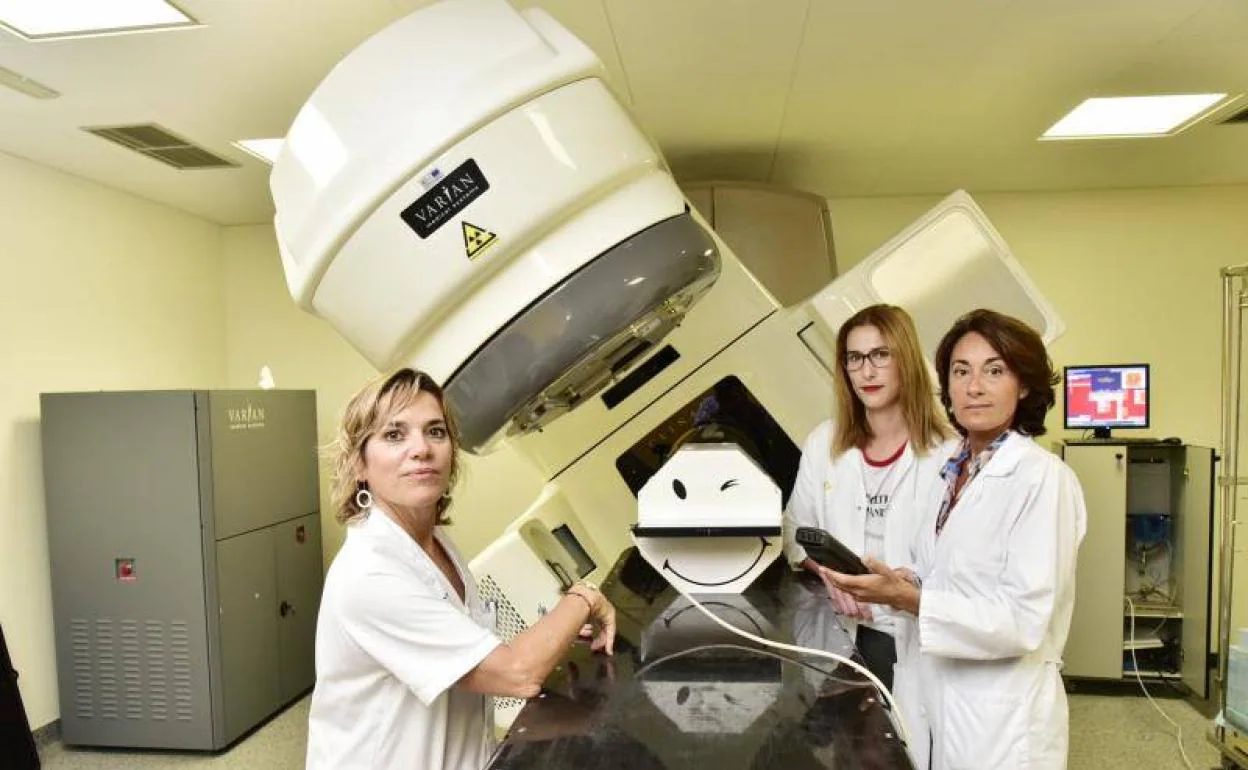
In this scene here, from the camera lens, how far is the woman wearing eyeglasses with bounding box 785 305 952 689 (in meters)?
1.53

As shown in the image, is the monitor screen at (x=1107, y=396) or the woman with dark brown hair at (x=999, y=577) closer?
the woman with dark brown hair at (x=999, y=577)

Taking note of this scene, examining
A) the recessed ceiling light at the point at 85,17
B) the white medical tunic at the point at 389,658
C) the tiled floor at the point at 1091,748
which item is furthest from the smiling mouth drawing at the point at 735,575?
the tiled floor at the point at 1091,748

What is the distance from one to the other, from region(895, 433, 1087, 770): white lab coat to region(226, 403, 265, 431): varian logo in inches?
95.6

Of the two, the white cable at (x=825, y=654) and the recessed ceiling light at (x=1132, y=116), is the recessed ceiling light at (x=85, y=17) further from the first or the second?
the recessed ceiling light at (x=1132, y=116)

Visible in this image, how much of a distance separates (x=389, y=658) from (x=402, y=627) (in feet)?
0.14

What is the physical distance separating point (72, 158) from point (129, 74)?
3.10 feet

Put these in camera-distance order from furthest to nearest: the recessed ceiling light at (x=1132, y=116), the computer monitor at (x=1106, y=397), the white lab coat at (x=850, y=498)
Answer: the computer monitor at (x=1106, y=397)
the recessed ceiling light at (x=1132, y=116)
the white lab coat at (x=850, y=498)

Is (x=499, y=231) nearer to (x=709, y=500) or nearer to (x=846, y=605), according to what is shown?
(x=709, y=500)

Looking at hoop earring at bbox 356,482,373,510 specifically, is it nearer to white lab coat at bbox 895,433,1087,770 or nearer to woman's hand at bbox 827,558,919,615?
woman's hand at bbox 827,558,919,615

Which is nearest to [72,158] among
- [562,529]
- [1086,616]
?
[562,529]

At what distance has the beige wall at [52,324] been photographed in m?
2.65

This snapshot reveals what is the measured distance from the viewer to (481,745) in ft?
3.71

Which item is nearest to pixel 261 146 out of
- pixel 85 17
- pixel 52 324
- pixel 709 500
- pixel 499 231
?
pixel 85 17

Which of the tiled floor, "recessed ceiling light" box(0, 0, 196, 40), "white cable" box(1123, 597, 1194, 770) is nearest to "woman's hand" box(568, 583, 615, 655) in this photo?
"recessed ceiling light" box(0, 0, 196, 40)
